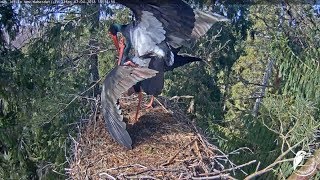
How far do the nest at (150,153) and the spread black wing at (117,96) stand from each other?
5.3 inches

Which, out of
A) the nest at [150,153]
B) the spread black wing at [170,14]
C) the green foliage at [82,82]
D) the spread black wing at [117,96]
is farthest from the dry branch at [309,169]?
the spread black wing at [117,96]

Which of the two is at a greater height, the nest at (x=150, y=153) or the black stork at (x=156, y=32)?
the black stork at (x=156, y=32)

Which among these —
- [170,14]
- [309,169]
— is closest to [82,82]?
[309,169]

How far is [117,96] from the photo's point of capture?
4.41m

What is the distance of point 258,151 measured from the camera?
7.33m

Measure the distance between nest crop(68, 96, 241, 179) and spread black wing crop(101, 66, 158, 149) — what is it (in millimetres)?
135

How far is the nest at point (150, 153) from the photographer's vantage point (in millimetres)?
4094

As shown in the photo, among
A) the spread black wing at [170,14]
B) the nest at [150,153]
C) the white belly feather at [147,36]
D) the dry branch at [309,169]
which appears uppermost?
Answer: the spread black wing at [170,14]

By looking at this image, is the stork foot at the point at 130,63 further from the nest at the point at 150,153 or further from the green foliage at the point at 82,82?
the green foliage at the point at 82,82

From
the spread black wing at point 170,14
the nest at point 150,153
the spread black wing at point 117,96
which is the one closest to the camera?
the nest at point 150,153

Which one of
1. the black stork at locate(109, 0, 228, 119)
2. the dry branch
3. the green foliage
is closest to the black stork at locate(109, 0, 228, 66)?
the black stork at locate(109, 0, 228, 119)

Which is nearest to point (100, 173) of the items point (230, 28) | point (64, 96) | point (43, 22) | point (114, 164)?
point (114, 164)

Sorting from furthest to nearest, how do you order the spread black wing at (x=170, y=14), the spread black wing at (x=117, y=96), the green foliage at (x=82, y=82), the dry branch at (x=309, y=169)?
the green foliage at (x=82, y=82) < the dry branch at (x=309, y=169) < the spread black wing at (x=170, y=14) < the spread black wing at (x=117, y=96)

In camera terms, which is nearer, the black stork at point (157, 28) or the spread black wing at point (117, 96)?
the spread black wing at point (117, 96)
